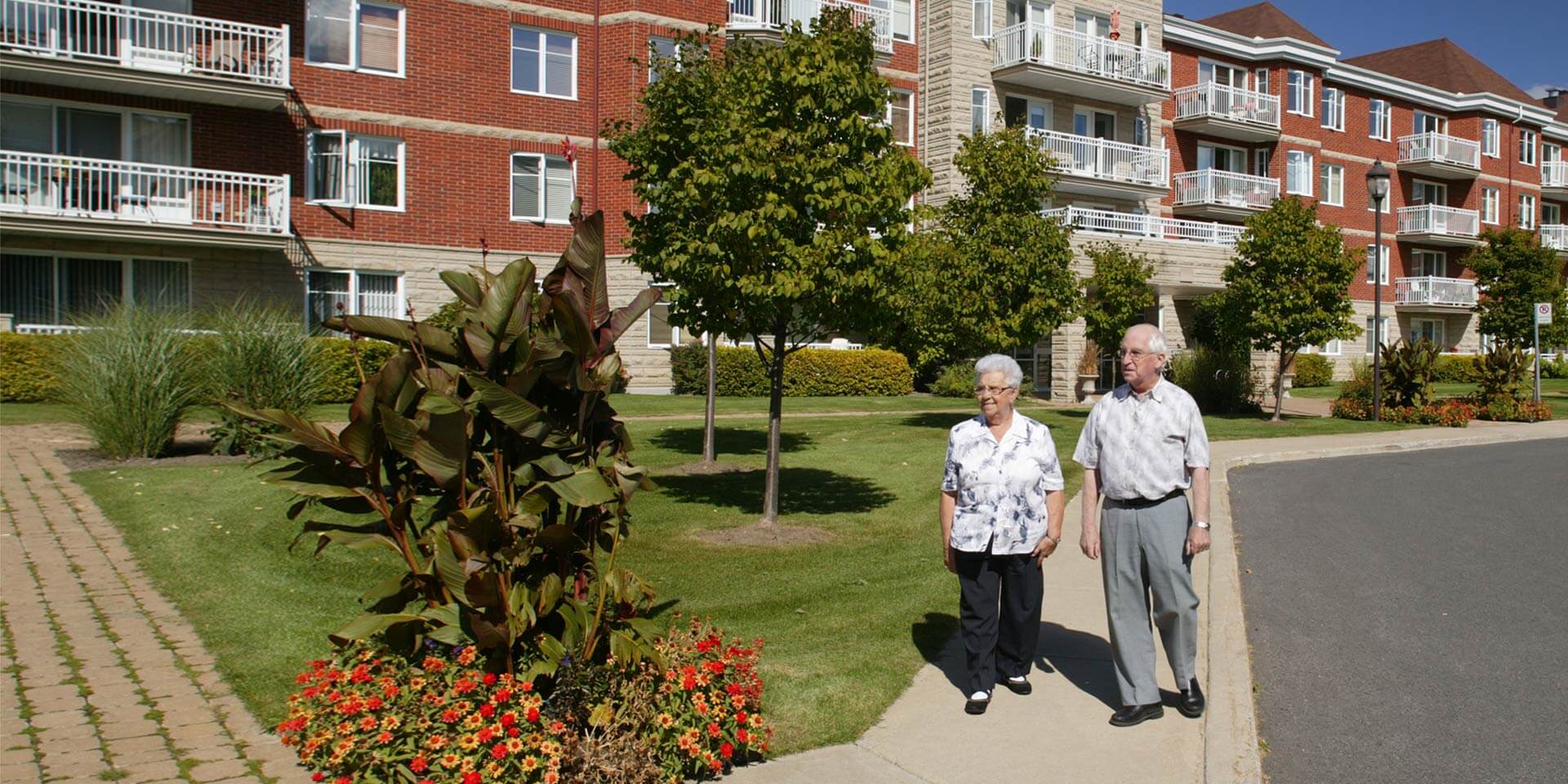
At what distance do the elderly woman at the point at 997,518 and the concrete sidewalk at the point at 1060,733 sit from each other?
256 millimetres

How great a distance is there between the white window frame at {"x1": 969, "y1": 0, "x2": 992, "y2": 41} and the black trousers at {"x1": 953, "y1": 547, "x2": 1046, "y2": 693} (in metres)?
30.7

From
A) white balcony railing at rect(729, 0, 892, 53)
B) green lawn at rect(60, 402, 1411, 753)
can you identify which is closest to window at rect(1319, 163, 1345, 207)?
white balcony railing at rect(729, 0, 892, 53)

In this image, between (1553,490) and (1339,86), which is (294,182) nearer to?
(1553,490)

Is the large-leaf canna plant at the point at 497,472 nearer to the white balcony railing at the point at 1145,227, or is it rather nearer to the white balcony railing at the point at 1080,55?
the white balcony railing at the point at 1145,227

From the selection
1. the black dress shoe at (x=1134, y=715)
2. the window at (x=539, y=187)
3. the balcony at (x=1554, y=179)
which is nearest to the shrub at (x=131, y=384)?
the black dress shoe at (x=1134, y=715)

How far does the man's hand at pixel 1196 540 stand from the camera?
18.1ft

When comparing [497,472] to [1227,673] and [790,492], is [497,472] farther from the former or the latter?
[790,492]

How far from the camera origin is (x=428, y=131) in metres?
26.5

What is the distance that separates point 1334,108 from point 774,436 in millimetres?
42902

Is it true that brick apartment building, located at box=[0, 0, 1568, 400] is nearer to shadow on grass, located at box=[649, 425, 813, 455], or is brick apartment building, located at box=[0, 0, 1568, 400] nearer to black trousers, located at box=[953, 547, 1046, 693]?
shadow on grass, located at box=[649, 425, 813, 455]

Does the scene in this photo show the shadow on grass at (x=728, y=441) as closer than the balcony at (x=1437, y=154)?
Yes

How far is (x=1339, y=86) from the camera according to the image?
153ft

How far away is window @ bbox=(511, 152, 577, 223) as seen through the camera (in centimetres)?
2770

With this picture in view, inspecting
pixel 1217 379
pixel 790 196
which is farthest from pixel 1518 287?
pixel 790 196
